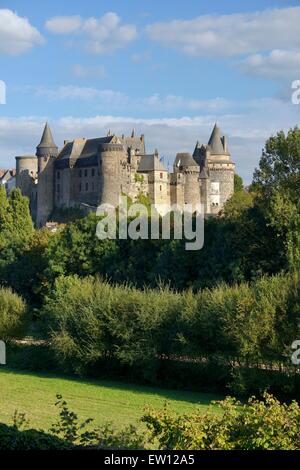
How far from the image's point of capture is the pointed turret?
333 feet

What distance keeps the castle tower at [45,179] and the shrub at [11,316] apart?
52.8 meters

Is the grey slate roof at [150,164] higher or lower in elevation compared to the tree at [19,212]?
higher

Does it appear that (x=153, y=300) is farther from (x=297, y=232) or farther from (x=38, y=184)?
(x=38, y=184)

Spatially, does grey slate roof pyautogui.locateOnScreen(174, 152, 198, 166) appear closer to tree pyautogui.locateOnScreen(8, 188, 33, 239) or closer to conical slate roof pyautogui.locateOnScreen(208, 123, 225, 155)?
conical slate roof pyautogui.locateOnScreen(208, 123, 225, 155)

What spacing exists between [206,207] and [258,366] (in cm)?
6583

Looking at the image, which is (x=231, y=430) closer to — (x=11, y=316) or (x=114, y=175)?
(x=11, y=316)

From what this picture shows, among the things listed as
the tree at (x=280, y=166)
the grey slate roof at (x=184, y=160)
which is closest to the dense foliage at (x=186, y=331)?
the tree at (x=280, y=166)

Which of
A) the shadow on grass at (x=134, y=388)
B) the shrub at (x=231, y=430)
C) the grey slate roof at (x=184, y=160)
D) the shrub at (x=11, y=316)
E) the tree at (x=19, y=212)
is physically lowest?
the shadow on grass at (x=134, y=388)

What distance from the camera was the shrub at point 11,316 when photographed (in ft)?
138

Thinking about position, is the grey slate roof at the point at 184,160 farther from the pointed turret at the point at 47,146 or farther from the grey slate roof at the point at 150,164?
the pointed turret at the point at 47,146

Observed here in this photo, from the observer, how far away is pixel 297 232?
42.3 m

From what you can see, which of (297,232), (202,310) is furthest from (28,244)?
(202,310)

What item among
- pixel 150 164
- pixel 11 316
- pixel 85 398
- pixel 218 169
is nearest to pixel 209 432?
pixel 85 398

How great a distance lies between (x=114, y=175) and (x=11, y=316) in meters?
49.4
